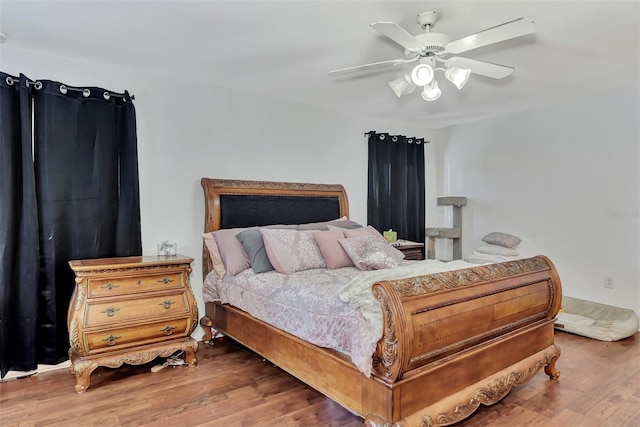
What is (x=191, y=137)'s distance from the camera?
12.0 ft

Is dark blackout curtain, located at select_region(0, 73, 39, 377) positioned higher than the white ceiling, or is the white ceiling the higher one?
the white ceiling

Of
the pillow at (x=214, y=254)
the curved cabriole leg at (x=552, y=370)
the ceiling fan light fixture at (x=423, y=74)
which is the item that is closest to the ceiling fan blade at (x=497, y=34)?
the ceiling fan light fixture at (x=423, y=74)

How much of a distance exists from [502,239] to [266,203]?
303 cm

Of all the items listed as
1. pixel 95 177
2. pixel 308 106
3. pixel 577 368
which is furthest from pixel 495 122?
pixel 95 177

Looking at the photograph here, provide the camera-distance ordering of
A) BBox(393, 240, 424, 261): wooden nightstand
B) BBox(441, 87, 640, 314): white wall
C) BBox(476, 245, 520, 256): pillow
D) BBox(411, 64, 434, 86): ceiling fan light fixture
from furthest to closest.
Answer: BBox(476, 245, 520, 256): pillow → BBox(393, 240, 424, 261): wooden nightstand → BBox(441, 87, 640, 314): white wall → BBox(411, 64, 434, 86): ceiling fan light fixture

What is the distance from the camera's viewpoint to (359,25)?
8.21ft

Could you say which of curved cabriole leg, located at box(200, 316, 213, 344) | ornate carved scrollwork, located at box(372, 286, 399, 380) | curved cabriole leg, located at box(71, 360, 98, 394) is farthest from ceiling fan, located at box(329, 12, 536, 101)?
curved cabriole leg, located at box(71, 360, 98, 394)

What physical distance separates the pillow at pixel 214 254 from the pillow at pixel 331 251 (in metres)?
0.85

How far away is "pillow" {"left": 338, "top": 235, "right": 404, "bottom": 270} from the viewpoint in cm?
Result: 313

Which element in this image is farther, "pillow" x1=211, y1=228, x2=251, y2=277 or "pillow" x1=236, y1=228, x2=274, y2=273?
"pillow" x1=211, y1=228, x2=251, y2=277

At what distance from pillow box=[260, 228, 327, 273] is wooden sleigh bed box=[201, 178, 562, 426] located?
48 centimetres

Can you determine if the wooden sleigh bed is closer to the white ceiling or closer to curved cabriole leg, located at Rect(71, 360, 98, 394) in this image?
curved cabriole leg, located at Rect(71, 360, 98, 394)

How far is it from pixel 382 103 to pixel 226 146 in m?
1.80

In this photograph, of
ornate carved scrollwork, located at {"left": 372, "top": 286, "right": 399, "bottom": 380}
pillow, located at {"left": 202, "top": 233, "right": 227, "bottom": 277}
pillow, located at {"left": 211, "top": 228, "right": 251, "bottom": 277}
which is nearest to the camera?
ornate carved scrollwork, located at {"left": 372, "top": 286, "right": 399, "bottom": 380}
